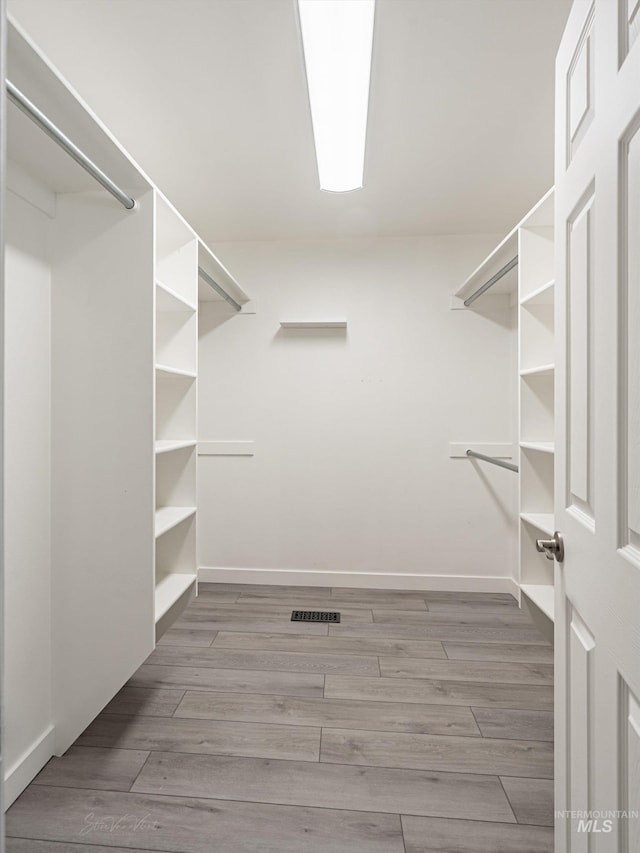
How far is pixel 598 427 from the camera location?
857mm

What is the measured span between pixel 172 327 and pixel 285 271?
1352mm

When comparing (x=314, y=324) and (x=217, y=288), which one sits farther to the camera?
(x=314, y=324)

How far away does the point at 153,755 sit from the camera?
1.69 m

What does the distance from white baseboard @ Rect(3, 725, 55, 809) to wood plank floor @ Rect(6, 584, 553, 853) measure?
0.03m

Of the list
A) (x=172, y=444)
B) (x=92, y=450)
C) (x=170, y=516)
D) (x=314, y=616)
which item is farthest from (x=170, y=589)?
(x=314, y=616)

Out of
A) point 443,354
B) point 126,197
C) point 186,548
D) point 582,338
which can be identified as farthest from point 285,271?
point 582,338

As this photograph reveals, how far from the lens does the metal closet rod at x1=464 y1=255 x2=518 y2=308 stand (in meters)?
2.45

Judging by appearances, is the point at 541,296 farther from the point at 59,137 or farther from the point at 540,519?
the point at 59,137

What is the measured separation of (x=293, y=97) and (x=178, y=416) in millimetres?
1511

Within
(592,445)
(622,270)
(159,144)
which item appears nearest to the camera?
(622,270)

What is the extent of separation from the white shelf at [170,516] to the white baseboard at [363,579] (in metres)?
1.29

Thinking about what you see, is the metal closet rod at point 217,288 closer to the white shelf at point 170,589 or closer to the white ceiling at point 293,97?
the white ceiling at point 293,97

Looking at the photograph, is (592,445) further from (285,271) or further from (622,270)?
(285,271)

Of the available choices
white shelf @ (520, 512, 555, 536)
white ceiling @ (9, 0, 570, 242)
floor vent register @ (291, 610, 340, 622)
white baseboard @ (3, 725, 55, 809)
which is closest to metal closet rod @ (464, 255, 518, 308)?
white ceiling @ (9, 0, 570, 242)
